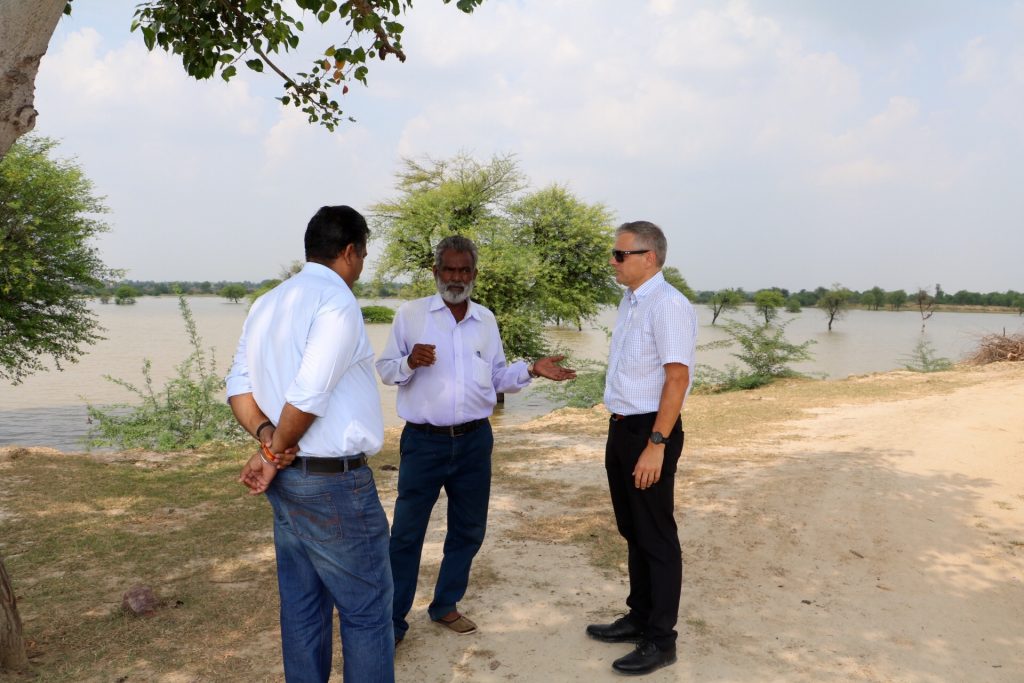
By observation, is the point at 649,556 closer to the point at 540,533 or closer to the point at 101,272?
the point at 540,533

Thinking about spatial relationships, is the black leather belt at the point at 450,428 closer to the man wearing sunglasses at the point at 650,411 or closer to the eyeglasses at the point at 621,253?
the man wearing sunglasses at the point at 650,411

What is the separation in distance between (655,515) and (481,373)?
44.9 inches

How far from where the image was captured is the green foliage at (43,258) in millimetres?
16031

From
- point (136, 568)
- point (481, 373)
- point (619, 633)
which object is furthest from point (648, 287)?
point (136, 568)

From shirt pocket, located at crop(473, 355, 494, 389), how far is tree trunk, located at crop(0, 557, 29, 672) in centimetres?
253

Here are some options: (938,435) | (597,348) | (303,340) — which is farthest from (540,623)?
(597,348)

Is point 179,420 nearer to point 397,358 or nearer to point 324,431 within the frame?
point 397,358

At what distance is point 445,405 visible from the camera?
3559mm

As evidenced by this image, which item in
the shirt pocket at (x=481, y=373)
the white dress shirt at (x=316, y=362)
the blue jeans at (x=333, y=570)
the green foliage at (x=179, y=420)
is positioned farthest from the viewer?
the green foliage at (x=179, y=420)

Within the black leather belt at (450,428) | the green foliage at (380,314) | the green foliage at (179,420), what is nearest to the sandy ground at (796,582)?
the black leather belt at (450,428)

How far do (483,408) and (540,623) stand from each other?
1.35m

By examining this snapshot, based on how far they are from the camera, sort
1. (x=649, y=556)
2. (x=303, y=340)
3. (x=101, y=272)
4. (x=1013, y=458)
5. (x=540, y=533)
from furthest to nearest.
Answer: (x=101, y=272)
(x=1013, y=458)
(x=540, y=533)
(x=649, y=556)
(x=303, y=340)

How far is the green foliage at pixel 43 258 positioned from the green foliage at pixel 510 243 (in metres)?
11.5

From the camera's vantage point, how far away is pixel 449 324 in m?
3.70
